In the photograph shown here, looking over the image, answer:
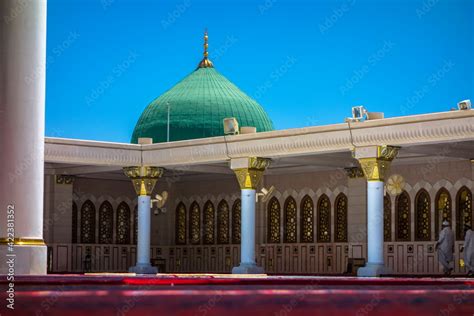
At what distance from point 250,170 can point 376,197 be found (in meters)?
3.16

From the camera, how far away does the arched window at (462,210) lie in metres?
20.8

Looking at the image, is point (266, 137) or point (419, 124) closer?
point (419, 124)

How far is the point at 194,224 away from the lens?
26641mm

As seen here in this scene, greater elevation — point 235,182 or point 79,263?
point 235,182

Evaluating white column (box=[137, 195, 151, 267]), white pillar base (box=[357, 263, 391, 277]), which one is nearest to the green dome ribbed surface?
white column (box=[137, 195, 151, 267])

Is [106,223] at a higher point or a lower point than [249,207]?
lower

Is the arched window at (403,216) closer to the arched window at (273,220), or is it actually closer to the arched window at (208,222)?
the arched window at (273,220)

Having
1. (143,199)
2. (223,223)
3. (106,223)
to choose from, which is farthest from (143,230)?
(106,223)

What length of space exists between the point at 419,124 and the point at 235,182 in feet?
30.1

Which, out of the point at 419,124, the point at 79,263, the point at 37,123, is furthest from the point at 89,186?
the point at 37,123

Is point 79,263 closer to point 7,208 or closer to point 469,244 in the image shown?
point 469,244

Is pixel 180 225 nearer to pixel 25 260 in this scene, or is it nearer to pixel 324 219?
pixel 324 219

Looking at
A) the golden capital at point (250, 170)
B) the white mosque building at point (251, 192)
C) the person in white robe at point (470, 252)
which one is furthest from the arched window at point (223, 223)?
the person in white robe at point (470, 252)

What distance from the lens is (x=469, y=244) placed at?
17641 millimetres
